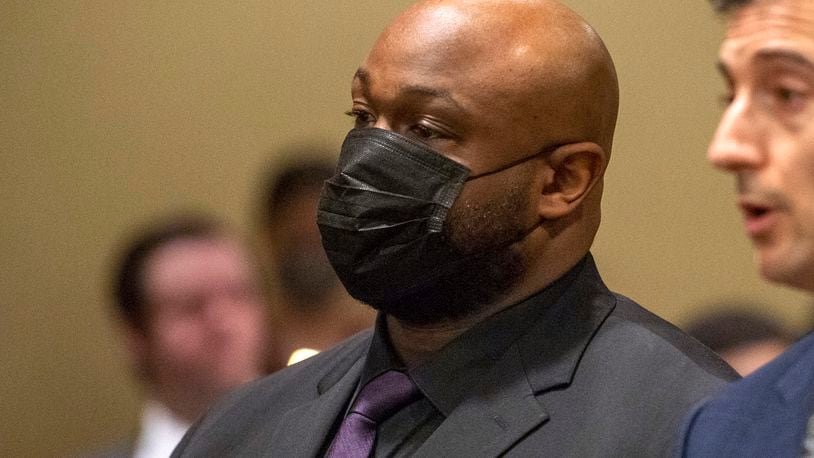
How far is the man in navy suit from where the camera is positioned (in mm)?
1817

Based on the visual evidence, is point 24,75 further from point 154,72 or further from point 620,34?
point 620,34

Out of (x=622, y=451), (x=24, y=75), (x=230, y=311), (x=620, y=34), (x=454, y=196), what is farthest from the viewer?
(x=24, y=75)

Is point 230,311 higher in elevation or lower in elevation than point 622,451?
lower

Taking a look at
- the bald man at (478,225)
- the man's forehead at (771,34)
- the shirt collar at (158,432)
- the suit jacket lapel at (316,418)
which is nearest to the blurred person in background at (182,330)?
the shirt collar at (158,432)

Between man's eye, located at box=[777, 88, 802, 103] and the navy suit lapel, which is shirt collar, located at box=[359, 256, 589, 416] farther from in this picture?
man's eye, located at box=[777, 88, 802, 103]

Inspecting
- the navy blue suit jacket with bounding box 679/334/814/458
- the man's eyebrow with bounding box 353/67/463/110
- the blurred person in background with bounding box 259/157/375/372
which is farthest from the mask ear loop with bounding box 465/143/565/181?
the blurred person in background with bounding box 259/157/375/372

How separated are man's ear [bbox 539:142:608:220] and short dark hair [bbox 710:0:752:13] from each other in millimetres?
437

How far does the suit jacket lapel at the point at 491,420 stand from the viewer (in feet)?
7.34

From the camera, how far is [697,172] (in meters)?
4.99

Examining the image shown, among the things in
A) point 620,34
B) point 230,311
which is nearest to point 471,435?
point 230,311

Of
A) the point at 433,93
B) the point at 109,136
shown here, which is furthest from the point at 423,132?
the point at 109,136

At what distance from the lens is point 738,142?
6.15 feet

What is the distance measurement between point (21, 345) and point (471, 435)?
332cm

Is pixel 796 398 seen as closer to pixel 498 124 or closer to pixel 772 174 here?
pixel 772 174
